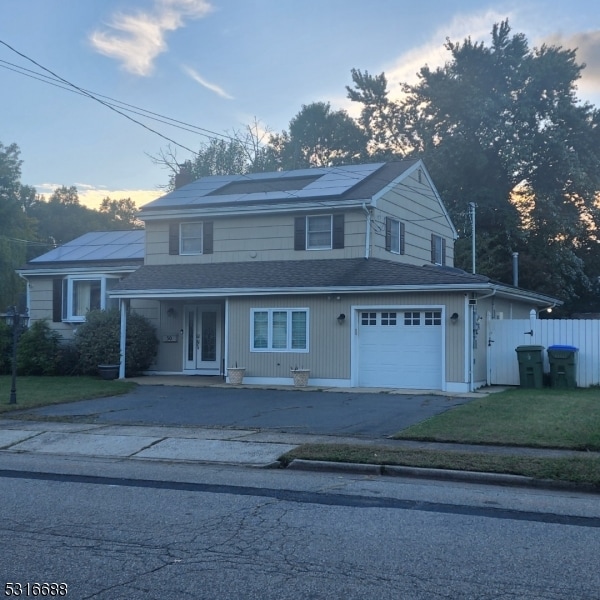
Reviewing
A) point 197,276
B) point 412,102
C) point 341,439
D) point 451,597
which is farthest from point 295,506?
point 412,102

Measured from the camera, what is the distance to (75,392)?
744 inches

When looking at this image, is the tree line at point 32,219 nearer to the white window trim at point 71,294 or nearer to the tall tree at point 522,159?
the white window trim at point 71,294

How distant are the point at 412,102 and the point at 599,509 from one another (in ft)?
134

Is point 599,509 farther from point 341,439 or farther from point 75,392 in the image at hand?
point 75,392

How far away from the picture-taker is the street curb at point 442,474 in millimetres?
8797

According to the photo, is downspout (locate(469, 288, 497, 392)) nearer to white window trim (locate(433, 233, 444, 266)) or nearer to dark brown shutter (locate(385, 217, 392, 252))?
dark brown shutter (locate(385, 217, 392, 252))

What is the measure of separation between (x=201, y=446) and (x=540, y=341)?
1202 centimetres

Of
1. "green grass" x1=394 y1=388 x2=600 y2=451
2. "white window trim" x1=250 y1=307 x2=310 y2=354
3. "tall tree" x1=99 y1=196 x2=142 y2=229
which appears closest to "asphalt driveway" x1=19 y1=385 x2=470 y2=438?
"green grass" x1=394 y1=388 x2=600 y2=451

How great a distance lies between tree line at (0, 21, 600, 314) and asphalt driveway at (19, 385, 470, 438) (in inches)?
770

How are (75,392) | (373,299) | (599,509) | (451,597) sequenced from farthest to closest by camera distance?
(373,299) → (75,392) → (599,509) → (451,597)

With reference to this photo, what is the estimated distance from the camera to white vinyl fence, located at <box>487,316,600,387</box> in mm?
19859

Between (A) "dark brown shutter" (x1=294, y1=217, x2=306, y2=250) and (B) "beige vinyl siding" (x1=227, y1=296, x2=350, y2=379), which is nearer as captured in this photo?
(B) "beige vinyl siding" (x1=227, y1=296, x2=350, y2=379)

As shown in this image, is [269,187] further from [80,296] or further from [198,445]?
[198,445]

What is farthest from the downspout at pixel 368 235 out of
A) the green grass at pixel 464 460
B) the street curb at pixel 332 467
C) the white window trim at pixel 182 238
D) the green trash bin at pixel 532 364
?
the street curb at pixel 332 467
